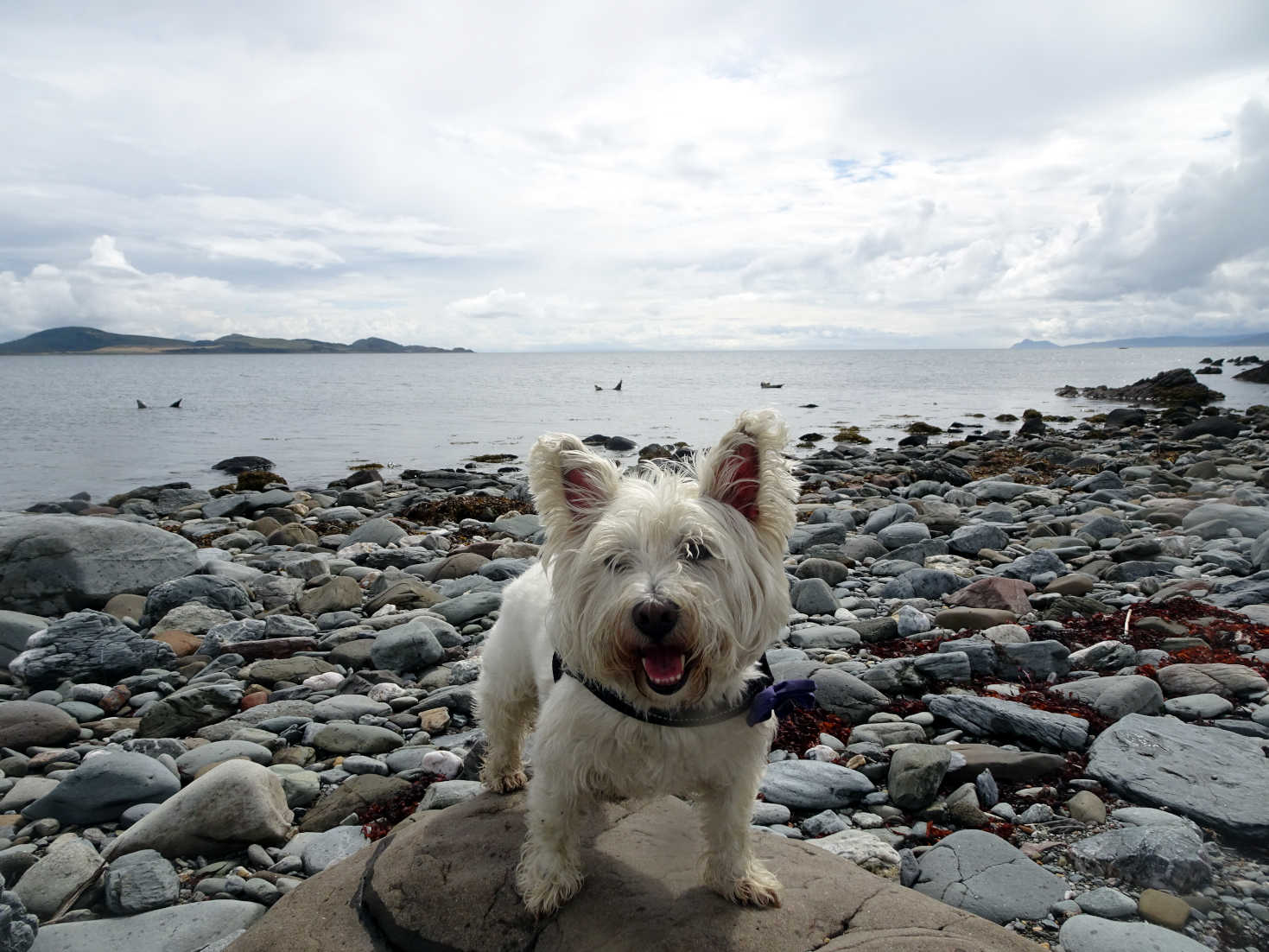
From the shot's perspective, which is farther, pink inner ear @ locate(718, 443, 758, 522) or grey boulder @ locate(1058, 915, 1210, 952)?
Answer: pink inner ear @ locate(718, 443, 758, 522)

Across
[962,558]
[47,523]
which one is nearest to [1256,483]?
[962,558]

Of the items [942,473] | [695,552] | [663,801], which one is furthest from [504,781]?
[942,473]

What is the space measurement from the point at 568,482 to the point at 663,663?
1.01 metres

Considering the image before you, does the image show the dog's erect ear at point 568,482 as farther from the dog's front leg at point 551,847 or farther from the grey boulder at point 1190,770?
the grey boulder at point 1190,770

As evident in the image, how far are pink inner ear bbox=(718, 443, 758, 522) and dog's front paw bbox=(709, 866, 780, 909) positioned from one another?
5.48ft

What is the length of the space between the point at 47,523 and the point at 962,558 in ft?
39.1

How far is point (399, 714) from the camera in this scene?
22.7 ft

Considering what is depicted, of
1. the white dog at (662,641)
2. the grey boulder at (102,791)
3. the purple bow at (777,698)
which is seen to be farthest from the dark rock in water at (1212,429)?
the grey boulder at (102,791)

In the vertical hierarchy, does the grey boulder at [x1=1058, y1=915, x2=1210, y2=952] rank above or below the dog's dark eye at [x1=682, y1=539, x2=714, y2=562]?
below

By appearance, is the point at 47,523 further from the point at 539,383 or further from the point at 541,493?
the point at 539,383

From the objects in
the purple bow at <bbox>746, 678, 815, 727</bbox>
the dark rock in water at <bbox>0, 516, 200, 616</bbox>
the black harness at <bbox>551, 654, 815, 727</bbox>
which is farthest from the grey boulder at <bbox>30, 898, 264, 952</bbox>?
the dark rock in water at <bbox>0, 516, 200, 616</bbox>

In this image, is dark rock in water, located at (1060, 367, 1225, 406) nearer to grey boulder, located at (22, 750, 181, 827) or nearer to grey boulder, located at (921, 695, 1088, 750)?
grey boulder, located at (921, 695, 1088, 750)

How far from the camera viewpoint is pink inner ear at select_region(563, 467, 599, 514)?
3957 mm

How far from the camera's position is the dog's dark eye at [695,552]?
3.63 meters
